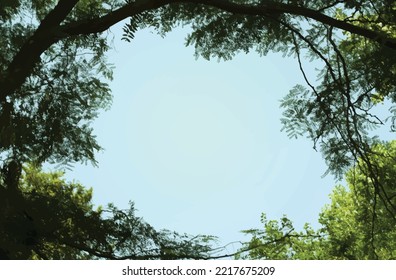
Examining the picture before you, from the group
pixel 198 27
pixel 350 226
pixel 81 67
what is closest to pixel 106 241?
pixel 81 67

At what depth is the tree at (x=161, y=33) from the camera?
20.5 ft

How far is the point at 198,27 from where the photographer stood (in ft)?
28.2

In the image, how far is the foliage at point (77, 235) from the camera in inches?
220

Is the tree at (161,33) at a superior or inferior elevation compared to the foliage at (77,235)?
superior

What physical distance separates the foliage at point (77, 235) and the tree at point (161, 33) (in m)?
0.30

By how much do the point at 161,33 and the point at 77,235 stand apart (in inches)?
144

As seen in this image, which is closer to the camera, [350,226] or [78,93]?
[78,93]

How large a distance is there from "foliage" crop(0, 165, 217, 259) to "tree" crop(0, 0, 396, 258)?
Result: 0.30 m

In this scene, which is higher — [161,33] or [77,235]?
[161,33]

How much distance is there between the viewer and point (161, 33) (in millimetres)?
8531

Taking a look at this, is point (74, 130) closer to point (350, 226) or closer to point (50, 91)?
point (50, 91)

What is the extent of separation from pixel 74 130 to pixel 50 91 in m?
0.98
